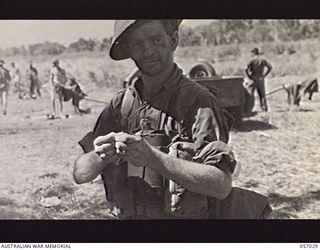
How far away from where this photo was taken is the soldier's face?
441cm

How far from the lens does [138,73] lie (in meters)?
4.51

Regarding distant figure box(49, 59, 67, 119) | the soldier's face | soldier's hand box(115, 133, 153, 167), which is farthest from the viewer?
distant figure box(49, 59, 67, 119)

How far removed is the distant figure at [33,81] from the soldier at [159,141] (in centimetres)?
48

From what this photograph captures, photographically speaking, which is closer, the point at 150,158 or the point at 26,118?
the point at 150,158

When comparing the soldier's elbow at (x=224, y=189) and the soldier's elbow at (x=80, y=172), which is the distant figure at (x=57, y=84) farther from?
the soldier's elbow at (x=224, y=189)

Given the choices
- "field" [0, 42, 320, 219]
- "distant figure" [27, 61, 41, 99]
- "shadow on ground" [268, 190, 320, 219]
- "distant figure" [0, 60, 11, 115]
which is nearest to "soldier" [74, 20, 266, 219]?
"field" [0, 42, 320, 219]

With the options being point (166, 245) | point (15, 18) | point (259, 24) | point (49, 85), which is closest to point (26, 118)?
point (49, 85)

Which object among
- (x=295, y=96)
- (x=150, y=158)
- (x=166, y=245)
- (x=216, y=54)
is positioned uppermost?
(x=216, y=54)

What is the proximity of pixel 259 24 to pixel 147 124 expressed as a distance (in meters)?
1.00

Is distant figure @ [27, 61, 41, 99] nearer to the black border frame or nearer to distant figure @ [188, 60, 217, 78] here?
the black border frame

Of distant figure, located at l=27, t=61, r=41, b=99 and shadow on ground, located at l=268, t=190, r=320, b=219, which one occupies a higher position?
distant figure, located at l=27, t=61, r=41, b=99

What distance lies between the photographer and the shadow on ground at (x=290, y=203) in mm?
4543

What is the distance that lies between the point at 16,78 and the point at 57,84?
11.0 inches

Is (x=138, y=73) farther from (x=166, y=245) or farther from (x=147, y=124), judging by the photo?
(x=166, y=245)
